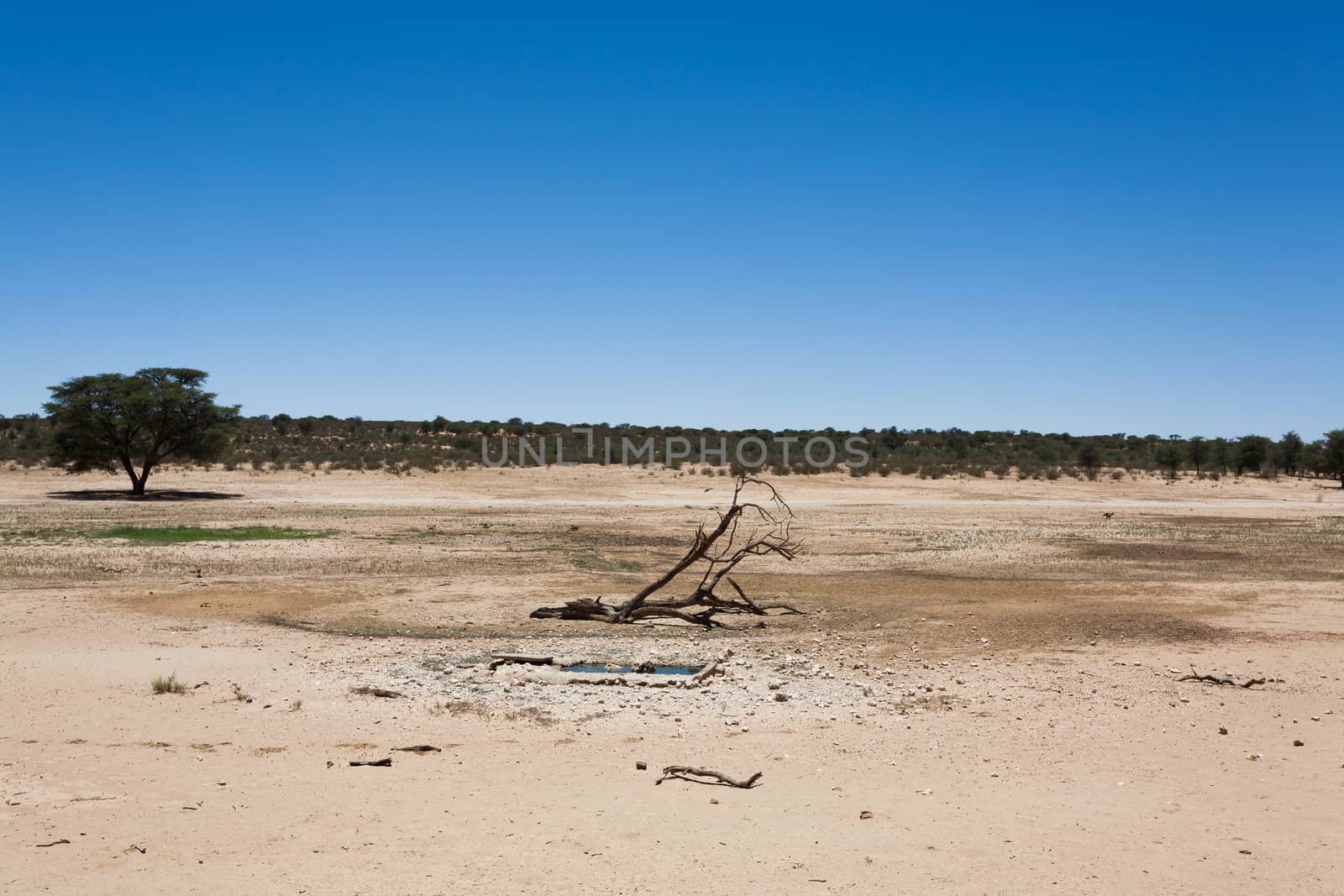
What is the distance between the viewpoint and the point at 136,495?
42.4 meters

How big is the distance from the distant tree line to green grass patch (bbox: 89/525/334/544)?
17.7 metres

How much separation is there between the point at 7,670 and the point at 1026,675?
11.9 metres

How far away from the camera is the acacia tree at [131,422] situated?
43406mm

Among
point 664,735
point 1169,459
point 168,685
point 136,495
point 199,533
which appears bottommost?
point 664,735

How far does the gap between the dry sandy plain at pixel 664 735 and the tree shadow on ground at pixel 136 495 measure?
19.2m

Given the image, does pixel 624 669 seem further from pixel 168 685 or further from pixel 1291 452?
pixel 1291 452

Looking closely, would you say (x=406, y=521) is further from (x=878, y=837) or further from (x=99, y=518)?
(x=878, y=837)

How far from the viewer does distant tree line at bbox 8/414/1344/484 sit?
6038cm

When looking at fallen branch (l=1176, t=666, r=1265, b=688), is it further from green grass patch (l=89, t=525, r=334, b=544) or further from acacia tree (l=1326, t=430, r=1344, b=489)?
acacia tree (l=1326, t=430, r=1344, b=489)

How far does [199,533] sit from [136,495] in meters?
16.8

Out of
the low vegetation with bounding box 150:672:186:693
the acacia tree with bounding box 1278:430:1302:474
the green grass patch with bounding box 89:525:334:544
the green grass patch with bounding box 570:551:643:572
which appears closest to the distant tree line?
the acacia tree with bounding box 1278:430:1302:474

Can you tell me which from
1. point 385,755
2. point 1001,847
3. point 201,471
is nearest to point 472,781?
point 385,755

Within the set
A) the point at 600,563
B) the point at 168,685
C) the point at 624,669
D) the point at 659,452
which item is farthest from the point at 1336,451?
the point at 168,685

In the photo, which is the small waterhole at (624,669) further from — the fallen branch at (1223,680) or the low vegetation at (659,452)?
the low vegetation at (659,452)
